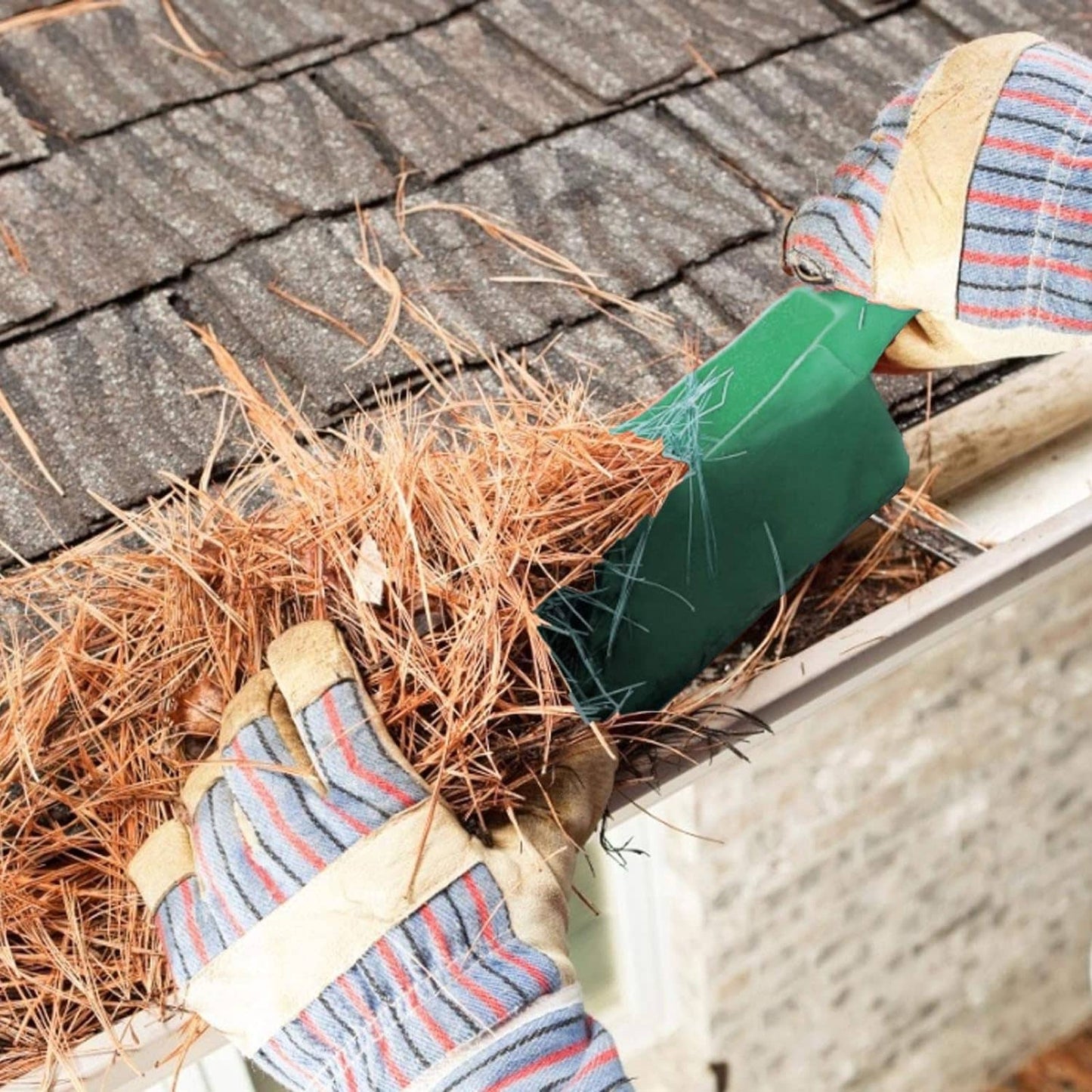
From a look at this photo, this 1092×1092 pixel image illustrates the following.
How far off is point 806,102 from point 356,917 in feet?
4.76

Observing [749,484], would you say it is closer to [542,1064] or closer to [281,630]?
[281,630]

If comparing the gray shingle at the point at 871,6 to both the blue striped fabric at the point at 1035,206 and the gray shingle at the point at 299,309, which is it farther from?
the blue striped fabric at the point at 1035,206

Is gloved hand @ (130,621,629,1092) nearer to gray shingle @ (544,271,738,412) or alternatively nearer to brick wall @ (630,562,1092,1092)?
gray shingle @ (544,271,738,412)

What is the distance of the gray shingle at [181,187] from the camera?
1.76 metres

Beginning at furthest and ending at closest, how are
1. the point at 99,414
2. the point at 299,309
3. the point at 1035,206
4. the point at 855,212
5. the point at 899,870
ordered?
the point at 899,870 → the point at 299,309 → the point at 99,414 → the point at 855,212 → the point at 1035,206

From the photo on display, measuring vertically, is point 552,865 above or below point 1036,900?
above

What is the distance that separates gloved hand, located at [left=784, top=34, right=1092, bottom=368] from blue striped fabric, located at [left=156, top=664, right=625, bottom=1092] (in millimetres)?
636

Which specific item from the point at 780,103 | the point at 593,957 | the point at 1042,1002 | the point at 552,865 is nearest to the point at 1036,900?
the point at 1042,1002

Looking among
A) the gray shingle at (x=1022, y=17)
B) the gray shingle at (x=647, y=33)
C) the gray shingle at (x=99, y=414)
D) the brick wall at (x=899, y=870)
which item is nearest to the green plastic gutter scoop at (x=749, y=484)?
the gray shingle at (x=99, y=414)

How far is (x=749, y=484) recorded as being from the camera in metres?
1.41

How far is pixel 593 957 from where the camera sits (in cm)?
281

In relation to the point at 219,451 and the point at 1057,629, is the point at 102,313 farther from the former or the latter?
the point at 1057,629

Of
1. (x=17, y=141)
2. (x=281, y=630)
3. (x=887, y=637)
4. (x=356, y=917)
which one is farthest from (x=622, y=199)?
(x=356, y=917)

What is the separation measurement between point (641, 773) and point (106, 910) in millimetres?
491
